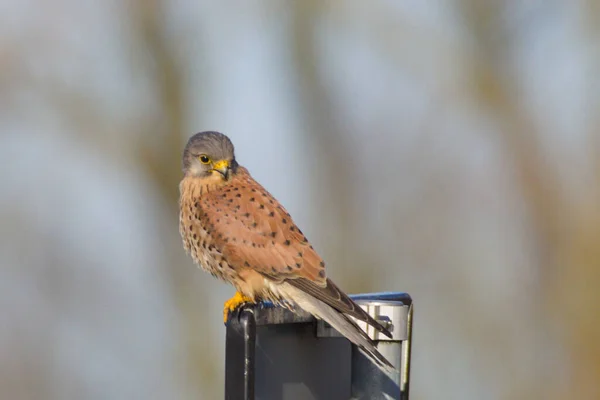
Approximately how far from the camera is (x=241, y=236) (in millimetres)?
3754

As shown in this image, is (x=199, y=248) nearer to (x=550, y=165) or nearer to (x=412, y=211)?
(x=412, y=211)

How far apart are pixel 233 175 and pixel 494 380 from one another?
12.8 feet

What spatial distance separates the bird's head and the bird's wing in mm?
164

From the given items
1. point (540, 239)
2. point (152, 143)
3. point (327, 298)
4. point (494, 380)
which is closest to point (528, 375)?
point (494, 380)

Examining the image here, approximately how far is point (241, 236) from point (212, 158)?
579 mm

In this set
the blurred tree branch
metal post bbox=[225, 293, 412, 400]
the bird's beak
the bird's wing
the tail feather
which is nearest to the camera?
metal post bbox=[225, 293, 412, 400]

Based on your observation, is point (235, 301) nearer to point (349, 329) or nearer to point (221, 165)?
point (221, 165)

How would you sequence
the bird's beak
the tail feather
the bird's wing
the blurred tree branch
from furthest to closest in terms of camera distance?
the blurred tree branch
the bird's beak
the bird's wing
the tail feather

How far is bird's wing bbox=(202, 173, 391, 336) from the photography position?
353 centimetres

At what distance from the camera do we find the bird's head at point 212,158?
4.18 m

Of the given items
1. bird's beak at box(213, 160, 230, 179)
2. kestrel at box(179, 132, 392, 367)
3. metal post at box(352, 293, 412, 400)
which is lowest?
metal post at box(352, 293, 412, 400)

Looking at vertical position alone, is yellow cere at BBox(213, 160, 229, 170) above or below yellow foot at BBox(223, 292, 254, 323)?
above

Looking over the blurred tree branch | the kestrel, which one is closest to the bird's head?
the kestrel

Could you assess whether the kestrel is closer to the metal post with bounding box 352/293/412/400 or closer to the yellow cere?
the yellow cere
